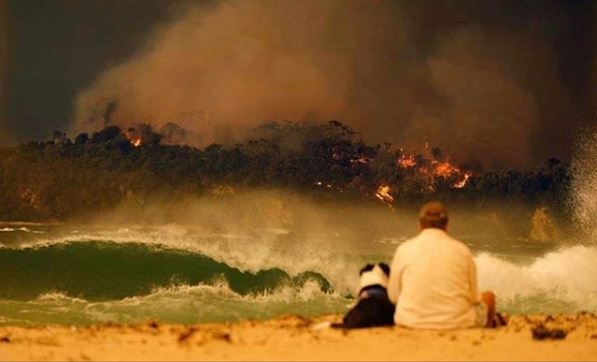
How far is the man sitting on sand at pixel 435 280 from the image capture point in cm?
771

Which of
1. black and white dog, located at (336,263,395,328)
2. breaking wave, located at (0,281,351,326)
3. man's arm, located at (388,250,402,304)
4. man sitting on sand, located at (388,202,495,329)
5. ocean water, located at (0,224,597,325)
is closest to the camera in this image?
man sitting on sand, located at (388,202,495,329)

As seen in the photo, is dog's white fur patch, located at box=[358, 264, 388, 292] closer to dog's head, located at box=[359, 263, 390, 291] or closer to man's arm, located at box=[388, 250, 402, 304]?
dog's head, located at box=[359, 263, 390, 291]

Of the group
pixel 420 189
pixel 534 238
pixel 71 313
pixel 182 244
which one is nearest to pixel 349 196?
pixel 420 189

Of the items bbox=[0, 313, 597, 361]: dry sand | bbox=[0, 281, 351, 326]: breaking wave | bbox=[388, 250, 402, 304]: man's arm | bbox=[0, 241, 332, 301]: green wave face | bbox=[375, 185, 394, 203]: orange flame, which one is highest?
bbox=[375, 185, 394, 203]: orange flame

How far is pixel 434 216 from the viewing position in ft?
26.0

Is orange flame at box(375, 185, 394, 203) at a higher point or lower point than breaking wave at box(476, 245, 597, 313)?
higher

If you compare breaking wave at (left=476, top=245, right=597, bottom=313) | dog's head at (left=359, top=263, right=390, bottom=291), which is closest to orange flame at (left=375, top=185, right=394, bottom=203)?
breaking wave at (left=476, top=245, right=597, bottom=313)

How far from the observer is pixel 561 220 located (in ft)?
329

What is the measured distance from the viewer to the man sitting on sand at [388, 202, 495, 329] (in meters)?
7.71

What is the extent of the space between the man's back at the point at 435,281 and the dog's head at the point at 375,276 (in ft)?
1.01

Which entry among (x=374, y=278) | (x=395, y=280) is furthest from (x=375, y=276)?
(x=395, y=280)

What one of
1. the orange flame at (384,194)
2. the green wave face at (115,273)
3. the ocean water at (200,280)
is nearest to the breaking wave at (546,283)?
the ocean water at (200,280)

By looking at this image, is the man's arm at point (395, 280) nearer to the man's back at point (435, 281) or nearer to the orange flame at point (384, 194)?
the man's back at point (435, 281)

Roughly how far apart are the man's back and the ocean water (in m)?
7.17
